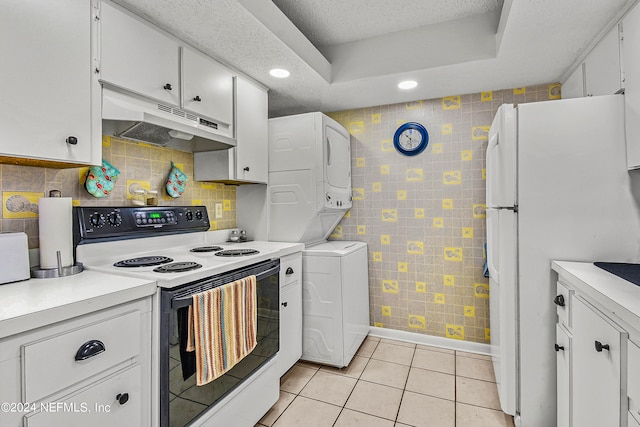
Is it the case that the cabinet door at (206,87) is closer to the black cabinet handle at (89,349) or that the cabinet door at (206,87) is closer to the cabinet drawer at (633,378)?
the black cabinet handle at (89,349)

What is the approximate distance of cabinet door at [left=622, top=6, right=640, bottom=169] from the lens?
144 cm

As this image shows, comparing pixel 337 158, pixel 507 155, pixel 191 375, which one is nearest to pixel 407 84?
pixel 337 158

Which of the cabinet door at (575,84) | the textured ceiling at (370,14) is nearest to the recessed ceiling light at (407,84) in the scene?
the textured ceiling at (370,14)

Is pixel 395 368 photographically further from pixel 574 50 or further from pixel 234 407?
pixel 574 50

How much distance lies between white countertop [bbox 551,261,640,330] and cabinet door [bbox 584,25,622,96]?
0.94 metres

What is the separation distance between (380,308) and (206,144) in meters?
2.12

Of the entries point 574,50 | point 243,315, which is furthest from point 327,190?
point 574,50

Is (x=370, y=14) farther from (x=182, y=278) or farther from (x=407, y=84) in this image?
(x=182, y=278)

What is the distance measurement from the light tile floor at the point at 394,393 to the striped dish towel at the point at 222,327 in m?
0.61

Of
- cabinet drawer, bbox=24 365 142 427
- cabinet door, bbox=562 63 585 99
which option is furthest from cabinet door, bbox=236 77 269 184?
cabinet door, bbox=562 63 585 99

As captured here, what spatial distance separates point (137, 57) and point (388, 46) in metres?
1.65

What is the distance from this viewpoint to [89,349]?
102cm

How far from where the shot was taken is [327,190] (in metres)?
2.58

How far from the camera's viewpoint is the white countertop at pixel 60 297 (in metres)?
0.88
